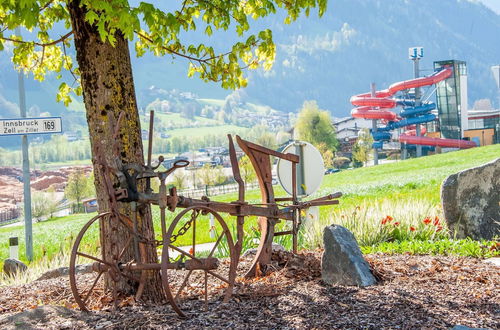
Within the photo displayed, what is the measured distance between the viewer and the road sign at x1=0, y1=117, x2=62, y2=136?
11906 mm

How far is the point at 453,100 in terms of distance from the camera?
8881 centimetres

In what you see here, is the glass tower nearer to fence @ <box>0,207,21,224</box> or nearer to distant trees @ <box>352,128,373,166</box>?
distant trees @ <box>352,128,373,166</box>

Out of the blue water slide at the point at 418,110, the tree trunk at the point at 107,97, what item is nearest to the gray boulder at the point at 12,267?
the tree trunk at the point at 107,97

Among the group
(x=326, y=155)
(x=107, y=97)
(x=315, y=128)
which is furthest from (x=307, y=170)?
(x=315, y=128)

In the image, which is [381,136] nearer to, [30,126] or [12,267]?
[30,126]

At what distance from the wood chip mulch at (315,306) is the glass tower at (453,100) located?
85617 millimetres

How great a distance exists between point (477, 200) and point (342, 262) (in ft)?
14.6

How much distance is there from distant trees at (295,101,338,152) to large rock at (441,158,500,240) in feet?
395

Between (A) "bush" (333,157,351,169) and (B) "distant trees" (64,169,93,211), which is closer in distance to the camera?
(B) "distant trees" (64,169,93,211)

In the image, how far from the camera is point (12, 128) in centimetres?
1191

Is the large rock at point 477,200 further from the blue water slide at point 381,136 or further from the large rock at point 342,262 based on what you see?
the blue water slide at point 381,136

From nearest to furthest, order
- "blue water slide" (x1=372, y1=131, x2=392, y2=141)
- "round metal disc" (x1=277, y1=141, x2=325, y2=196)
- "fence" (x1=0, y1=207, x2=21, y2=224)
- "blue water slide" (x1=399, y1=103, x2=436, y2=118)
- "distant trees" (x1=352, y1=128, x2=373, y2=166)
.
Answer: "round metal disc" (x1=277, y1=141, x2=325, y2=196) < "blue water slide" (x1=399, y1=103, x2=436, y2=118) < "blue water slide" (x1=372, y1=131, x2=392, y2=141) < "distant trees" (x1=352, y1=128, x2=373, y2=166) < "fence" (x1=0, y1=207, x2=21, y2=224)

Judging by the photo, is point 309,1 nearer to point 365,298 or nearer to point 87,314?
point 365,298

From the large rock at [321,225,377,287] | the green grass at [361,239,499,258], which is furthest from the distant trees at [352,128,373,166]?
the large rock at [321,225,377,287]
